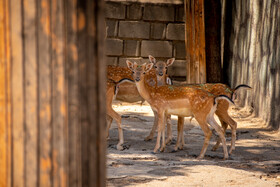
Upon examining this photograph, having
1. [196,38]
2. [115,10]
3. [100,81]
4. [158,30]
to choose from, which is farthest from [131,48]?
→ [100,81]

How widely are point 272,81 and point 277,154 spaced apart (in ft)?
8.35

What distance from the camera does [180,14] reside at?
43.0 ft

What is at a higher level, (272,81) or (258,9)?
(258,9)

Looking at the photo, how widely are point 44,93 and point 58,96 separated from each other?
0.05m

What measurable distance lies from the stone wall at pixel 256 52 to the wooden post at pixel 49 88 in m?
7.49

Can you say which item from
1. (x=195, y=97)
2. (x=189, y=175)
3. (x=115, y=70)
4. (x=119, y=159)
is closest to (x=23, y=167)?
(x=189, y=175)

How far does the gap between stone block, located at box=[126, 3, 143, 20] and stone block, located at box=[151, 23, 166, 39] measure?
1.45 feet

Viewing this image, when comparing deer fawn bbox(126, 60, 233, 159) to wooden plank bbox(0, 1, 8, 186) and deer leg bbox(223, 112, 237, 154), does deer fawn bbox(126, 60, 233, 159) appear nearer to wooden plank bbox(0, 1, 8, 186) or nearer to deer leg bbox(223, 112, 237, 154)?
deer leg bbox(223, 112, 237, 154)

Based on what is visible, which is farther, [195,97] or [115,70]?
[115,70]

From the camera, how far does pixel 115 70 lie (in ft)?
27.6

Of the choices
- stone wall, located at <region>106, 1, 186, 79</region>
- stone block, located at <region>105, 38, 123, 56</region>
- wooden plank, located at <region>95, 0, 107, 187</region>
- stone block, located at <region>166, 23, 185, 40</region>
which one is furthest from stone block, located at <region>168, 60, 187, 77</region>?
wooden plank, located at <region>95, 0, 107, 187</region>

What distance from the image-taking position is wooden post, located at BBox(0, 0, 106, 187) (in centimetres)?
159

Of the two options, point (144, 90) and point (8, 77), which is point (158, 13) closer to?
point (144, 90)

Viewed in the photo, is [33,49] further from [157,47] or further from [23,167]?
[157,47]
